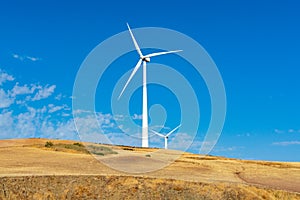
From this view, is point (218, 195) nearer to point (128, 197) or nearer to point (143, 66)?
point (128, 197)

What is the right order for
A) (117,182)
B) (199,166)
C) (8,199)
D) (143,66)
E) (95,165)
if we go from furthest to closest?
(143,66), (199,166), (95,165), (117,182), (8,199)

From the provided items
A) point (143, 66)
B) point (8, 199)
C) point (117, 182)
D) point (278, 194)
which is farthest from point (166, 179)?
point (143, 66)

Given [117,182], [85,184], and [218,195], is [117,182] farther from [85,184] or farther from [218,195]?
[218,195]

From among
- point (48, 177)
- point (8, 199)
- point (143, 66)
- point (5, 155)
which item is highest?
point (143, 66)

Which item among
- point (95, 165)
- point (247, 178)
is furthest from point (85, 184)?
point (247, 178)

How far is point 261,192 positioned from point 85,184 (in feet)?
46.1

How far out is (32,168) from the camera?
115ft

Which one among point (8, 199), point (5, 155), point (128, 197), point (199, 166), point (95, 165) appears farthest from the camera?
point (199, 166)

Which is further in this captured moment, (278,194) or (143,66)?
(143,66)

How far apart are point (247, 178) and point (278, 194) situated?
954cm

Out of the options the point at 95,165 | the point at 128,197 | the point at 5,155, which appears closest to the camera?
the point at 128,197

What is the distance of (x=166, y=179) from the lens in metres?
31.2

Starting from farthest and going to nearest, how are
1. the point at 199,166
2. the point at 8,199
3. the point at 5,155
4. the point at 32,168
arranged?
the point at 199,166, the point at 5,155, the point at 32,168, the point at 8,199

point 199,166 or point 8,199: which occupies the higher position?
point 199,166
